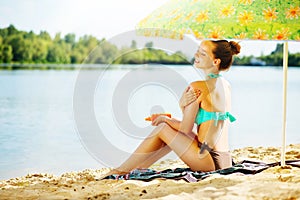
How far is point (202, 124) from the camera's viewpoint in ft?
10.0

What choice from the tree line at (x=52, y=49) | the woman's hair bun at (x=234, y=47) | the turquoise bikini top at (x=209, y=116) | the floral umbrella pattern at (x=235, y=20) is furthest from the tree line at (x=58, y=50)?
the floral umbrella pattern at (x=235, y=20)

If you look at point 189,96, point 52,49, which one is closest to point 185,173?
point 189,96

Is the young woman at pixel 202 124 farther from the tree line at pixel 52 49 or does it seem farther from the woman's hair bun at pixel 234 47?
the tree line at pixel 52 49

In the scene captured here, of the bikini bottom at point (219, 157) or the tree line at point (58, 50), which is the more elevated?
the tree line at point (58, 50)

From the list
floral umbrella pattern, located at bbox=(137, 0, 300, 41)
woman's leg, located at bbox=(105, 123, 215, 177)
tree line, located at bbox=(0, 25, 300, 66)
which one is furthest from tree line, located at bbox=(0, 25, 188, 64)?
floral umbrella pattern, located at bbox=(137, 0, 300, 41)

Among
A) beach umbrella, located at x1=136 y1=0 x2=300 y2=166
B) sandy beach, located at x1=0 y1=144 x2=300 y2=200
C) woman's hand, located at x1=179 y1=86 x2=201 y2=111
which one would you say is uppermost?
beach umbrella, located at x1=136 y1=0 x2=300 y2=166

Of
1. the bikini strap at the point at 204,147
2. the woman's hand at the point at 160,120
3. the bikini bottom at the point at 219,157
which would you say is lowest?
the bikini bottom at the point at 219,157

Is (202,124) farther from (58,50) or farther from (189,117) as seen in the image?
(58,50)

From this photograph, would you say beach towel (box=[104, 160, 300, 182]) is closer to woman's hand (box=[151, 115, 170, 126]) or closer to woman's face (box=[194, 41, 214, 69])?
woman's hand (box=[151, 115, 170, 126])

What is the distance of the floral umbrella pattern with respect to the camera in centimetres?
271

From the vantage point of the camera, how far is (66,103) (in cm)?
881

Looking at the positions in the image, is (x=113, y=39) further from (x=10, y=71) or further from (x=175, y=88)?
(x=10, y=71)

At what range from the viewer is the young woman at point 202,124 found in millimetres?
3025

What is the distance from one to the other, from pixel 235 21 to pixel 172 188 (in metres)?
1.02
